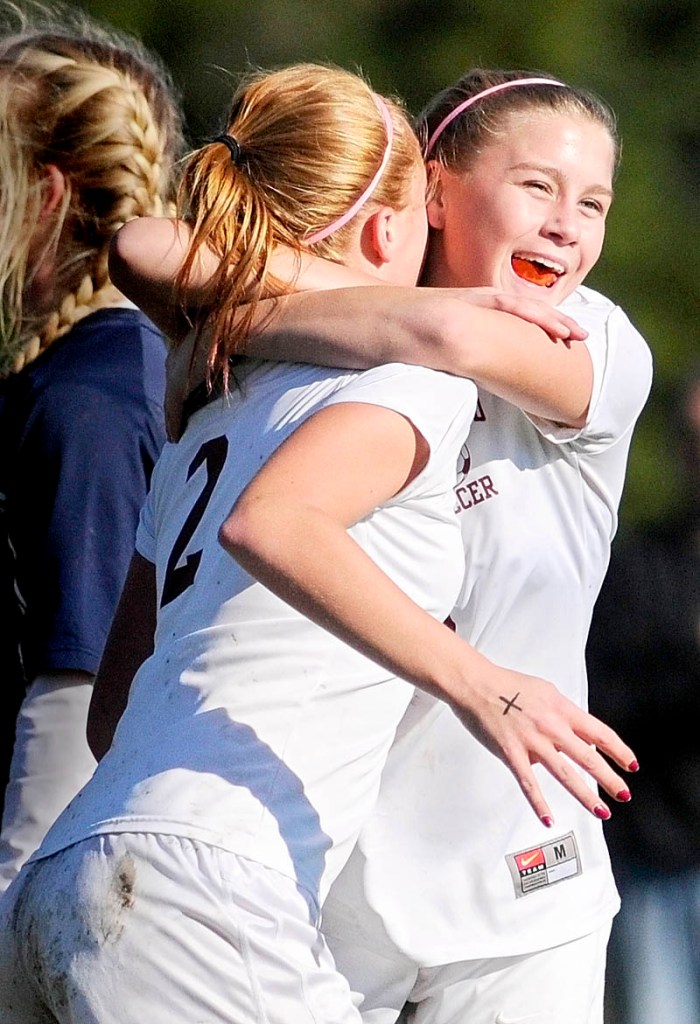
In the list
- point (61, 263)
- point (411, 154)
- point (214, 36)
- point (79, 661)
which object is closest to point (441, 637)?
point (411, 154)

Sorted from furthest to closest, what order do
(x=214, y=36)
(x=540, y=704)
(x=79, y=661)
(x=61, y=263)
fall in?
(x=214, y=36) < (x=61, y=263) < (x=79, y=661) < (x=540, y=704)

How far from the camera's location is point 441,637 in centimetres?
202

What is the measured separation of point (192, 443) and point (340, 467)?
14.4 inches

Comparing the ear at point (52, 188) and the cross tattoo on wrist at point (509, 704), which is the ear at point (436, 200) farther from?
the cross tattoo on wrist at point (509, 704)

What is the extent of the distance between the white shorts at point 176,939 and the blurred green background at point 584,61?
656 centimetres

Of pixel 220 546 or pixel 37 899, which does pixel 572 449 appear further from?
pixel 37 899

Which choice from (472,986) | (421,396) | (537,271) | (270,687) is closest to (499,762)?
(472,986)

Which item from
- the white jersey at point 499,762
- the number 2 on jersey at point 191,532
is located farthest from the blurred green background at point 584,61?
the number 2 on jersey at point 191,532

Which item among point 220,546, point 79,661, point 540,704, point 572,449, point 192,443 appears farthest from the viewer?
point 79,661

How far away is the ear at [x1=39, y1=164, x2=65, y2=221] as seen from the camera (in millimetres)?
3309

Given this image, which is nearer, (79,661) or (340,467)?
(340,467)

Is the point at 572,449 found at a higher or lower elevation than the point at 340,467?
lower

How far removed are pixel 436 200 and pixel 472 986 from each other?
3.91ft

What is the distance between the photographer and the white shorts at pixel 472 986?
245 centimetres
